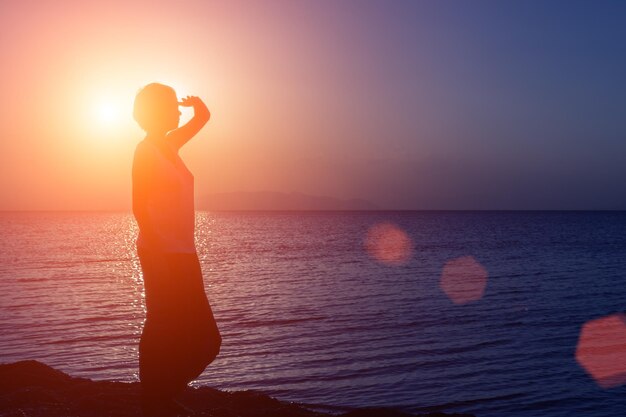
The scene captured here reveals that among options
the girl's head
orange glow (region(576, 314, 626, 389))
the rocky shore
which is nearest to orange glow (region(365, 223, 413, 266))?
orange glow (region(576, 314, 626, 389))

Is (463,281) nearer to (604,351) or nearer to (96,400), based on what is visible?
(604,351)

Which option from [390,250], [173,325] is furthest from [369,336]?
[390,250]

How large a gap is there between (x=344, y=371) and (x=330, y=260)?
130 feet

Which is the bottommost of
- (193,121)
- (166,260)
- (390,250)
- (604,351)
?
(166,260)

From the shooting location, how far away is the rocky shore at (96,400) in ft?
27.6

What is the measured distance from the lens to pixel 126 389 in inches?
388

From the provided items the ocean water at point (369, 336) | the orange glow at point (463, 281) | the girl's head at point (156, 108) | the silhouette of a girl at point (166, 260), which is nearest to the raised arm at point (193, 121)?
the silhouette of a girl at point (166, 260)

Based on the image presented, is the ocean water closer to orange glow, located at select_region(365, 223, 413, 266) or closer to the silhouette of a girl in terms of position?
the silhouette of a girl

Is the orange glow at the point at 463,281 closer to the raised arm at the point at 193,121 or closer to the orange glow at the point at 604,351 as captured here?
the orange glow at the point at 604,351

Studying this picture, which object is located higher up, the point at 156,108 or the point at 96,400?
the point at 156,108

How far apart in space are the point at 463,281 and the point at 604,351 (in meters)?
19.2

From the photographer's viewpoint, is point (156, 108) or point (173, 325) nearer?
point (173, 325)

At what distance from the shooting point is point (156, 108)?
5.54 metres

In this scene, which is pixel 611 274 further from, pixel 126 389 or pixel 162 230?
pixel 162 230
